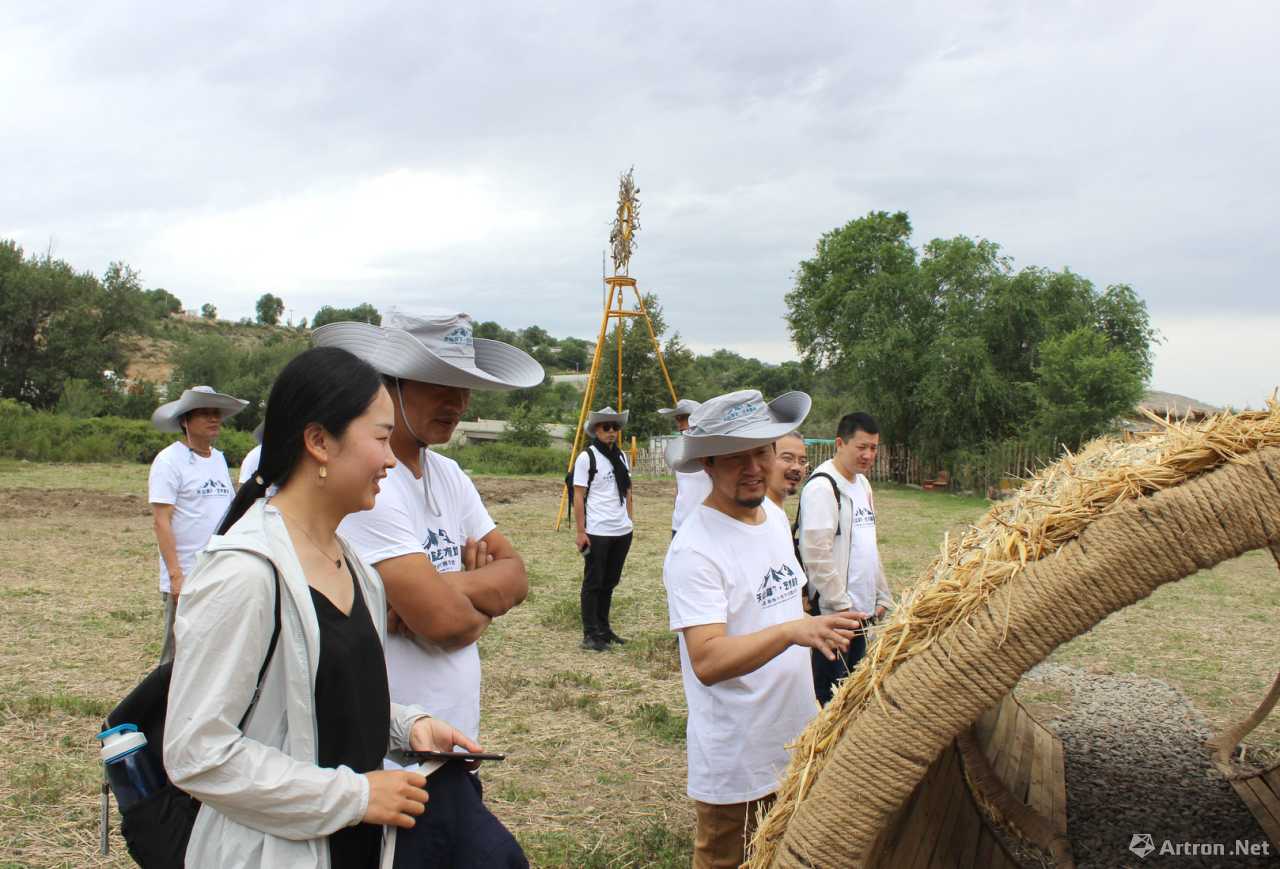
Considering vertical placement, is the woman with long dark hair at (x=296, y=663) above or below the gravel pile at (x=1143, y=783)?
above

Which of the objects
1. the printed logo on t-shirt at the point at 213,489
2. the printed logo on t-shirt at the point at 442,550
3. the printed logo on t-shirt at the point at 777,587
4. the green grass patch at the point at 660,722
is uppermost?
the printed logo on t-shirt at the point at 442,550

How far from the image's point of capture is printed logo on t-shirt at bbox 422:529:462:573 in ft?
8.16

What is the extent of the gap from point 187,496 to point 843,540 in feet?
12.5

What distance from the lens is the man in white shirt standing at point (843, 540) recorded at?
14.3 feet

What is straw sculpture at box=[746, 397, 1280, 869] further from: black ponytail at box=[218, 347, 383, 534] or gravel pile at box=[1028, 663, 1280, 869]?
gravel pile at box=[1028, 663, 1280, 869]

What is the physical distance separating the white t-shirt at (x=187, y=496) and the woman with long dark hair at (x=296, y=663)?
391 cm

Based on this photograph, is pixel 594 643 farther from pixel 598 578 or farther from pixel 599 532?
pixel 599 532

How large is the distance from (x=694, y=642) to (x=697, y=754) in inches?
15.3

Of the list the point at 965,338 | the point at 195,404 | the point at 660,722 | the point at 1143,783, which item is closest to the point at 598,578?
the point at 660,722

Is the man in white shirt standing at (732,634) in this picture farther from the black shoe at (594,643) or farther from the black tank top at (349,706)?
the black shoe at (594,643)

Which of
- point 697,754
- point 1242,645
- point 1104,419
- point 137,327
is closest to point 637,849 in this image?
point 697,754

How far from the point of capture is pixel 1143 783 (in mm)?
4301

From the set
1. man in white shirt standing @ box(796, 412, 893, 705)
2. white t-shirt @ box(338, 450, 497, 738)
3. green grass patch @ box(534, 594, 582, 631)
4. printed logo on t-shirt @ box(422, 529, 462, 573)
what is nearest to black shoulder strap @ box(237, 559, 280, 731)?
white t-shirt @ box(338, 450, 497, 738)

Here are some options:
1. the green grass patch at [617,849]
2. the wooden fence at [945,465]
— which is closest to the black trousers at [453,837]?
the green grass patch at [617,849]
